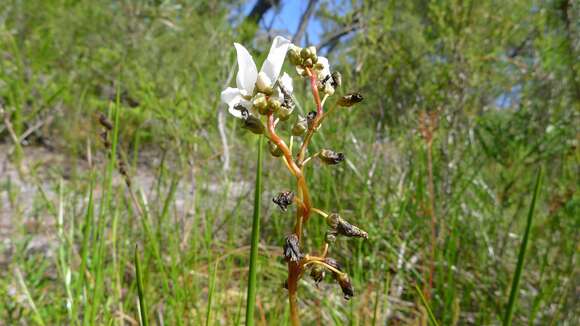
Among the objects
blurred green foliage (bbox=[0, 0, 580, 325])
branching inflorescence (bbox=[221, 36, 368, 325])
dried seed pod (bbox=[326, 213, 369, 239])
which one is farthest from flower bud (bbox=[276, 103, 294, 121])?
blurred green foliage (bbox=[0, 0, 580, 325])

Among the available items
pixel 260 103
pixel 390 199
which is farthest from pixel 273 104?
pixel 390 199

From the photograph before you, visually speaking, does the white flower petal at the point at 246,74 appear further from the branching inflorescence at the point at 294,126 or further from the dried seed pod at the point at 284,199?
the dried seed pod at the point at 284,199

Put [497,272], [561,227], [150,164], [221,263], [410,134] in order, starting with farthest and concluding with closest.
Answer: [150,164] < [410,134] < [221,263] < [561,227] < [497,272]

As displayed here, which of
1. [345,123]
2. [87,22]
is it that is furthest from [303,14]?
[87,22]

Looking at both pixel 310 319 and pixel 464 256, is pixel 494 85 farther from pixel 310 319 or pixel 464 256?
pixel 310 319

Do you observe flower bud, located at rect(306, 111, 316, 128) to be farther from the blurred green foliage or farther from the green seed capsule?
the blurred green foliage

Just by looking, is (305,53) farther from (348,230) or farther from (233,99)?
(348,230)
